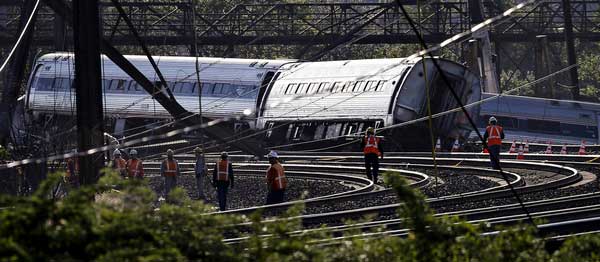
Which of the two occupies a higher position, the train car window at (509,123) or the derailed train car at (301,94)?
the derailed train car at (301,94)

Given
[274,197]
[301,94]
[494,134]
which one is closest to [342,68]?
[301,94]

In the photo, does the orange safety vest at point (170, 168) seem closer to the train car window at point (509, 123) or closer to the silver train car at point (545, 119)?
the silver train car at point (545, 119)

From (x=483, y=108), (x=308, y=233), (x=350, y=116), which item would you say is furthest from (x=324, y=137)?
(x=308, y=233)

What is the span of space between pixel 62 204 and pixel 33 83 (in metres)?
38.5

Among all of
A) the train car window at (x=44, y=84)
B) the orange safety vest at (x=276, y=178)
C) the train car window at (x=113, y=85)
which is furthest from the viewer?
the train car window at (x=113, y=85)

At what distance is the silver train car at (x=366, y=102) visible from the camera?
3778 cm

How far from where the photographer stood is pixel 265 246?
921 centimetres

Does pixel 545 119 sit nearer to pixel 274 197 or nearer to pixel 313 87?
pixel 313 87

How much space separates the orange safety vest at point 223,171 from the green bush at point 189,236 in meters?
14.5

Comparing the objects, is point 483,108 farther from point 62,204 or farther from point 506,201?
point 62,204

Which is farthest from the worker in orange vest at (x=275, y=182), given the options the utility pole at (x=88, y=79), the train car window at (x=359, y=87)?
the train car window at (x=359, y=87)

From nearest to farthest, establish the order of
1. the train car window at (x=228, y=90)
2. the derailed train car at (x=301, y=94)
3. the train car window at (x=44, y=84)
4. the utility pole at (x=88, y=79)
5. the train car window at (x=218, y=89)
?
the utility pole at (x=88, y=79)
the derailed train car at (x=301, y=94)
the train car window at (x=228, y=90)
the train car window at (x=218, y=89)
the train car window at (x=44, y=84)

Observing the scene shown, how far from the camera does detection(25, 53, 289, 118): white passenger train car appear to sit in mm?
42625

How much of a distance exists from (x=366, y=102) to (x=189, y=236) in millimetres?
29922
